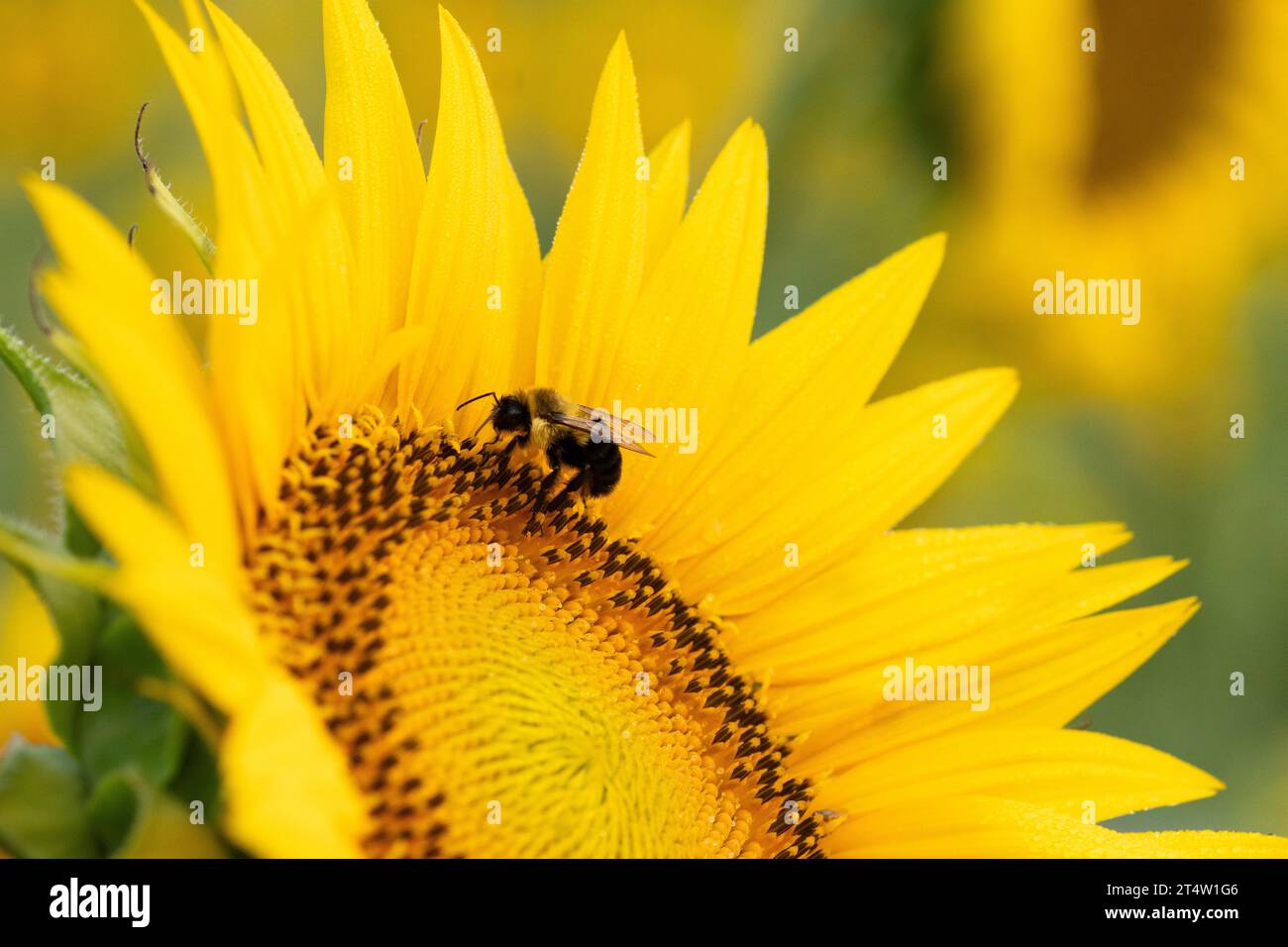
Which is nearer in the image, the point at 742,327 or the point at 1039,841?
the point at 1039,841

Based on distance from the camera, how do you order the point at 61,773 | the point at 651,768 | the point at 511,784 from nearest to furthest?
1. the point at 61,773
2. the point at 511,784
3. the point at 651,768

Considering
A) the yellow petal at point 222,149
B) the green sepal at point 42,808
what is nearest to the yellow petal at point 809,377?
the yellow petal at point 222,149

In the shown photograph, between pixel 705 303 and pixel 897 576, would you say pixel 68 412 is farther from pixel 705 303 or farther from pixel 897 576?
pixel 897 576

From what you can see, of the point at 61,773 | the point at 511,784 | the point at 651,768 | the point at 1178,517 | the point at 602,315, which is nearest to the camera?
the point at 61,773

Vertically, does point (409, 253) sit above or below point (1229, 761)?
above

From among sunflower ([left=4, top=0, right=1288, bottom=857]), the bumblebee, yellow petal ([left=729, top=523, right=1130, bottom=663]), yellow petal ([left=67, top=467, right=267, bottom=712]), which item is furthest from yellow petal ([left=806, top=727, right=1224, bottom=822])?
yellow petal ([left=67, top=467, right=267, bottom=712])

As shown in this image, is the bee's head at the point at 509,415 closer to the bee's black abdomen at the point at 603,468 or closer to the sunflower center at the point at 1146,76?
the bee's black abdomen at the point at 603,468
